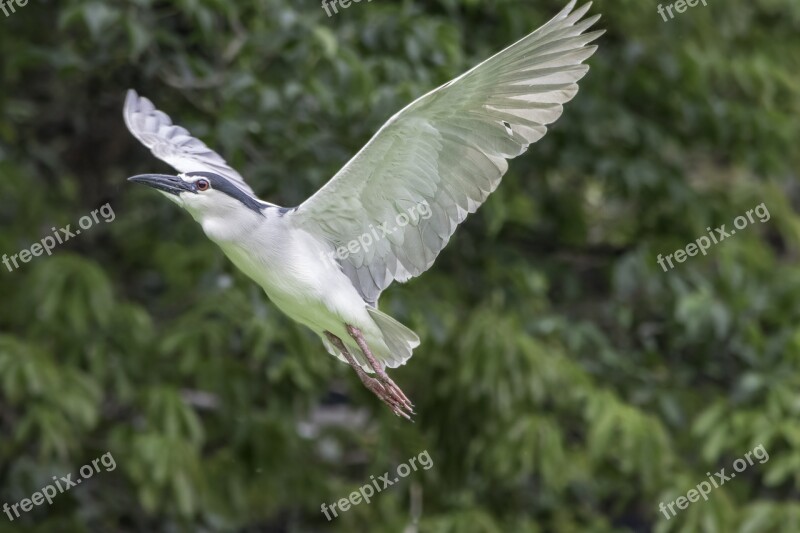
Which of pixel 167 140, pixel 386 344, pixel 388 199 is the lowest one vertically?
pixel 386 344

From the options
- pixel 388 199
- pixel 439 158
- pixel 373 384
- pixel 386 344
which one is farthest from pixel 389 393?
pixel 439 158

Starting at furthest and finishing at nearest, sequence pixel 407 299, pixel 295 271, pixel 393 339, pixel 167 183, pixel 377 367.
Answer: pixel 407 299 < pixel 393 339 < pixel 377 367 < pixel 295 271 < pixel 167 183

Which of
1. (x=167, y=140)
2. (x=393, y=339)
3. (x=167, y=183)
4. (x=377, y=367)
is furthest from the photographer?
(x=167, y=140)

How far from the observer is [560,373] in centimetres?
617

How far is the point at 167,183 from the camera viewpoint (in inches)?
145

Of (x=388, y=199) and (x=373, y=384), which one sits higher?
(x=388, y=199)

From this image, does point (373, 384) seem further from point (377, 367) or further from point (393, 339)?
point (393, 339)

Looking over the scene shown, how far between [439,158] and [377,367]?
652 mm

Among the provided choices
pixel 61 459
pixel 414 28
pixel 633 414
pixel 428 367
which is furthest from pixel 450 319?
pixel 61 459

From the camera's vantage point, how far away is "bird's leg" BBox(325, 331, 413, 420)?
388 centimetres

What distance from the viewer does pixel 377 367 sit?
3.96 meters

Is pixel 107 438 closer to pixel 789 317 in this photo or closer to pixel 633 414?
pixel 633 414

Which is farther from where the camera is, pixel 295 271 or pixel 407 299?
pixel 407 299

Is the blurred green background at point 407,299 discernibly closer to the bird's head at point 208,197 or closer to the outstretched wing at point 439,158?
the outstretched wing at point 439,158
